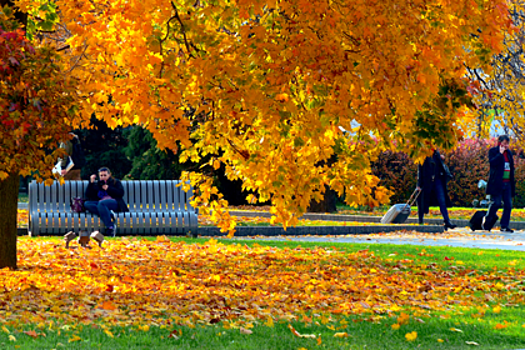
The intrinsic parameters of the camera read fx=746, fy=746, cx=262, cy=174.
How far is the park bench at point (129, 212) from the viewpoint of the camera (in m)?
12.5

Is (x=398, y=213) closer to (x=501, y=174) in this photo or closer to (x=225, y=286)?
(x=501, y=174)

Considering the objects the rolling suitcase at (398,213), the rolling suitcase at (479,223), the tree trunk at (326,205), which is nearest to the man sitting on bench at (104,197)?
the rolling suitcase at (398,213)

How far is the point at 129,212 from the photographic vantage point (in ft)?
42.9

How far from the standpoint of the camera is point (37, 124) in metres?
6.53

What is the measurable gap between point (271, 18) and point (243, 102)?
92 centimetres

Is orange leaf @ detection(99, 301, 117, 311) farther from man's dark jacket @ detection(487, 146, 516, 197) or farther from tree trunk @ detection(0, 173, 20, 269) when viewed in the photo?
man's dark jacket @ detection(487, 146, 516, 197)

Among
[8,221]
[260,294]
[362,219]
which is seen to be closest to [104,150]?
[362,219]

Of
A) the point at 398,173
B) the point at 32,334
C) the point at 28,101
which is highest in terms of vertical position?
the point at 28,101

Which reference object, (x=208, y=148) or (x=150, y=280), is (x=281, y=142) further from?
(x=150, y=280)

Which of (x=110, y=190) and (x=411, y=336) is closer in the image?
(x=411, y=336)

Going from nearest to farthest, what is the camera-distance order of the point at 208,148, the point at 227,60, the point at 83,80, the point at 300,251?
the point at 227,60
the point at 208,148
the point at 83,80
the point at 300,251

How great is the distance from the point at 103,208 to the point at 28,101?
18.9 feet

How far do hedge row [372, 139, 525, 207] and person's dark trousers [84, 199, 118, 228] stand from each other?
13137 mm

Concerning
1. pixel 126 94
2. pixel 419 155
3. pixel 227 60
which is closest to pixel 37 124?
pixel 126 94
